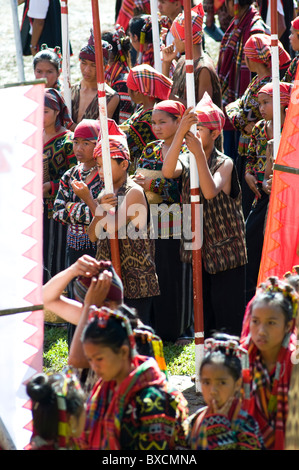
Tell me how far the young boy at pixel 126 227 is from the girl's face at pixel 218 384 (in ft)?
6.02

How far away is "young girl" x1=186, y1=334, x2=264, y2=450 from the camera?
2.97 m

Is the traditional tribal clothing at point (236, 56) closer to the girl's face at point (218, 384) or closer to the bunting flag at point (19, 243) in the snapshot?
the bunting flag at point (19, 243)

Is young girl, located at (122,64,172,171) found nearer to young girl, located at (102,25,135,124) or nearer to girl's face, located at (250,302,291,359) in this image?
young girl, located at (102,25,135,124)

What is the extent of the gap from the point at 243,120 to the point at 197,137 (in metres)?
1.74

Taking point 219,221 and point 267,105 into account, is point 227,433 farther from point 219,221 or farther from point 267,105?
point 267,105

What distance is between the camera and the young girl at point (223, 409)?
297 centimetres

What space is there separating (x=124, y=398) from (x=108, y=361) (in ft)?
0.50

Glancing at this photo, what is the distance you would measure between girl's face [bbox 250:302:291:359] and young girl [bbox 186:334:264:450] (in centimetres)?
14

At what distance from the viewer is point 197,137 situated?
16.0 ft

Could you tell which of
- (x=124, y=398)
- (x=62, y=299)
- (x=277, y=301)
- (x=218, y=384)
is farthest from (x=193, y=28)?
(x=124, y=398)

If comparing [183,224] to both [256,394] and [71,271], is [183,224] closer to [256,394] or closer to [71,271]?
[71,271]

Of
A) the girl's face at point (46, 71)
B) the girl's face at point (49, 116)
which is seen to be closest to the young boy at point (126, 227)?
the girl's face at point (49, 116)

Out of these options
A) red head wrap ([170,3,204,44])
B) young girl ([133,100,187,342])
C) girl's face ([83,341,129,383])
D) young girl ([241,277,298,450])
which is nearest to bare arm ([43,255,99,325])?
girl's face ([83,341,129,383])
